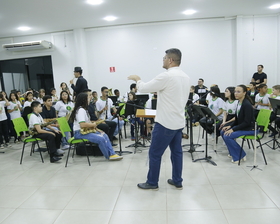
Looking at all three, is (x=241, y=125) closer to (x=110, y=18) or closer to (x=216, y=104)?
(x=216, y=104)

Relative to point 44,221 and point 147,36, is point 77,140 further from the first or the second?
point 147,36

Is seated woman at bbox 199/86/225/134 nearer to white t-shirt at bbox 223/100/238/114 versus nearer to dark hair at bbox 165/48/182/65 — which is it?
white t-shirt at bbox 223/100/238/114

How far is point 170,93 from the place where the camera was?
2.34 m

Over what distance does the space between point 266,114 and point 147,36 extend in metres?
5.82

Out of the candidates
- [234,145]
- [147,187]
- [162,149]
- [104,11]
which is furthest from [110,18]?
[147,187]

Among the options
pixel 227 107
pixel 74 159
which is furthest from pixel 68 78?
pixel 227 107

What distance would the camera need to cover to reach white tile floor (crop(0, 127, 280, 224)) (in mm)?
2146

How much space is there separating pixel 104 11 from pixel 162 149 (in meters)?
5.34

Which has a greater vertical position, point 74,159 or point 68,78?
point 68,78

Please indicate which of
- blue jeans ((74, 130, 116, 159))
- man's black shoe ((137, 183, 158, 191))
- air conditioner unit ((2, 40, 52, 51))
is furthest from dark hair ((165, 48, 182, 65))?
air conditioner unit ((2, 40, 52, 51))

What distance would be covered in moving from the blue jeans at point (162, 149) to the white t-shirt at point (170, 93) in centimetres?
9

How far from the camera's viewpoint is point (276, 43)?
25.3 ft

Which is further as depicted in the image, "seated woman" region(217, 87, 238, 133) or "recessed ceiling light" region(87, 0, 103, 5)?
"recessed ceiling light" region(87, 0, 103, 5)

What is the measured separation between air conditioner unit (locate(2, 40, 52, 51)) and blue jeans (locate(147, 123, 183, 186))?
24.4ft
